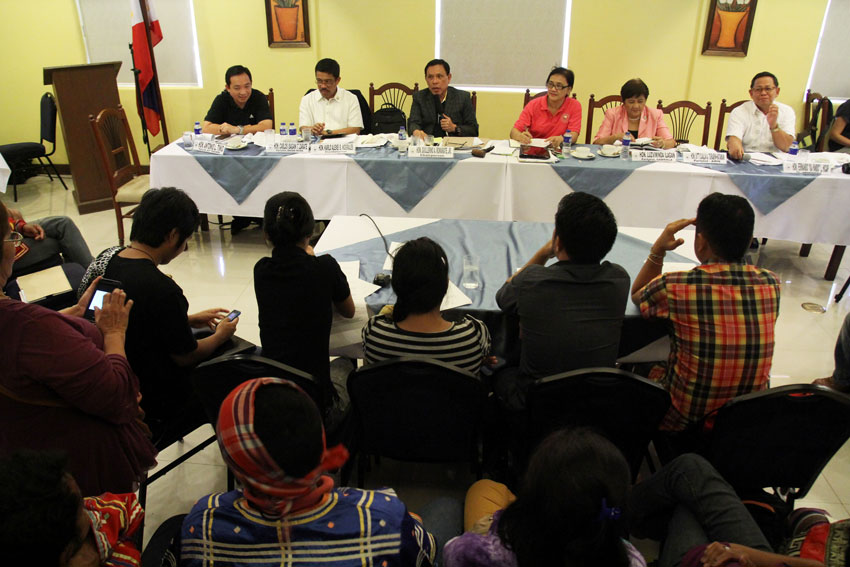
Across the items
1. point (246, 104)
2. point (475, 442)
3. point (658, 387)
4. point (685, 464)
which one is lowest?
point (475, 442)

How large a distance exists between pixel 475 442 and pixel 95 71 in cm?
466

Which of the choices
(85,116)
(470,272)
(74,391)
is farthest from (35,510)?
(85,116)

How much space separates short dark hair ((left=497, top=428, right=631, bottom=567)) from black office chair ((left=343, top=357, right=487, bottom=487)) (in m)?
0.51

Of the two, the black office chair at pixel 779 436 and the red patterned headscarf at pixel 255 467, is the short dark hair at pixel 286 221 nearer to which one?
the red patterned headscarf at pixel 255 467

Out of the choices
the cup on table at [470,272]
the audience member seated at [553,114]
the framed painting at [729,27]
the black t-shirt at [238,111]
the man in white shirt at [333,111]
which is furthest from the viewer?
the framed painting at [729,27]

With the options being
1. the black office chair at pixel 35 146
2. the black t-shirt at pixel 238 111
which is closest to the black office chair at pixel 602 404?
the black t-shirt at pixel 238 111

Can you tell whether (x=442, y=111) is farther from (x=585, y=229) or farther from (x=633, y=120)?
(x=585, y=229)

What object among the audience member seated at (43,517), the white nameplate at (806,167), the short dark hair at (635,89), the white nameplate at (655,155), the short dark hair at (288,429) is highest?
the short dark hair at (635,89)

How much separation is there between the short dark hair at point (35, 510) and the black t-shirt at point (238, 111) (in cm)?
378

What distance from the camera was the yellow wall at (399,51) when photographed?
5082mm

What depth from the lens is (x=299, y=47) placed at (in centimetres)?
543

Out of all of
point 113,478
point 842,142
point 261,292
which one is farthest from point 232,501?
point 842,142

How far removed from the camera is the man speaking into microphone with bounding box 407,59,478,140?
14.1 feet

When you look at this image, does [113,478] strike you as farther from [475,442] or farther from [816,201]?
[816,201]
